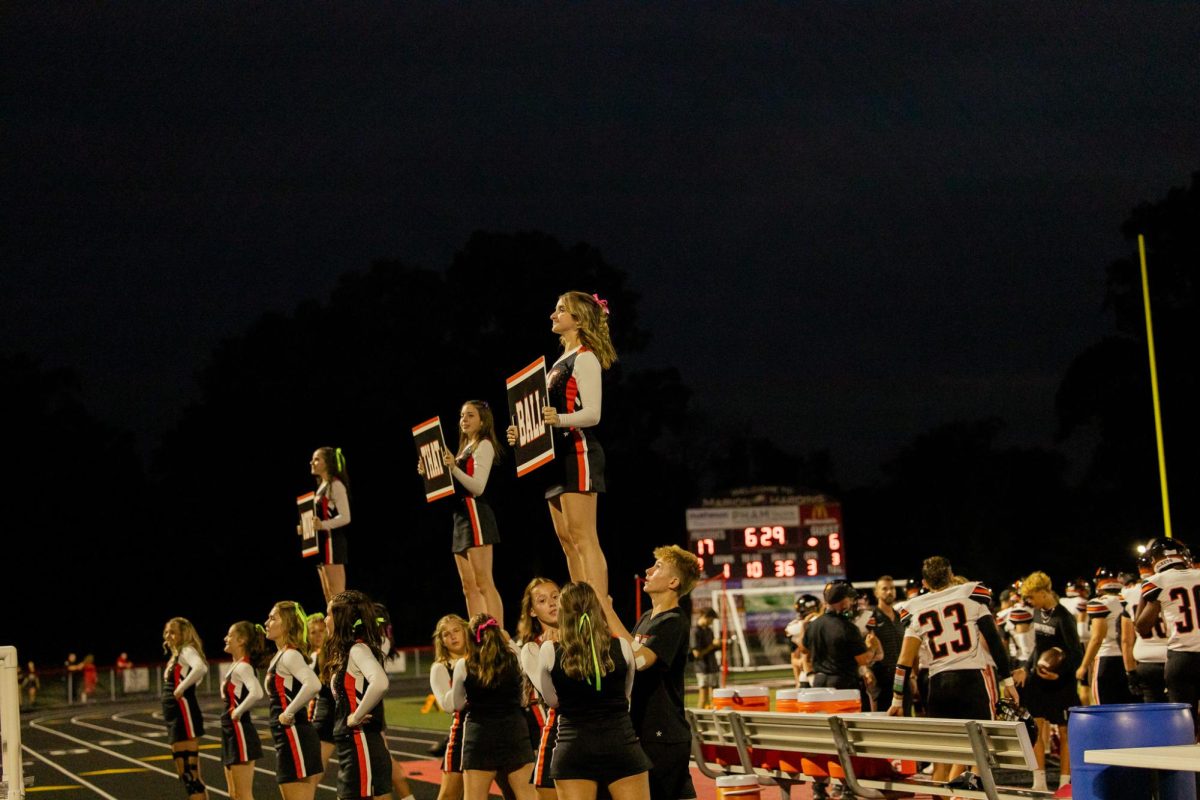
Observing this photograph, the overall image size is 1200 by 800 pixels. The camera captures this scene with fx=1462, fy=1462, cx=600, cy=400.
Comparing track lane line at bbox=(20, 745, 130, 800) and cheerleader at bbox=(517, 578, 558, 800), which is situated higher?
cheerleader at bbox=(517, 578, 558, 800)

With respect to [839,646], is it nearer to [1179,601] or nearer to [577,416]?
[1179,601]

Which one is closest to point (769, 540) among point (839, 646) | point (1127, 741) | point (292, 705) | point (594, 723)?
point (839, 646)

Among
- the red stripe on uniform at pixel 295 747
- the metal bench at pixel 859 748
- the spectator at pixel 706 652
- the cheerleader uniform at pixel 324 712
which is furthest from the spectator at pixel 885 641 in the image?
the spectator at pixel 706 652

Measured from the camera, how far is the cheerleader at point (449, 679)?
8523 mm

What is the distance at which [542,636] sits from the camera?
873cm

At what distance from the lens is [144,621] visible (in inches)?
1844

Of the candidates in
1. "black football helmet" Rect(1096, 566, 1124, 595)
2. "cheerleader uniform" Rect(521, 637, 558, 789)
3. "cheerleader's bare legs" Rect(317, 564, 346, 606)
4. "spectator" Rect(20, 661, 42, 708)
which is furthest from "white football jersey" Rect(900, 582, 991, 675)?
"spectator" Rect(20, 661, 42, 708)

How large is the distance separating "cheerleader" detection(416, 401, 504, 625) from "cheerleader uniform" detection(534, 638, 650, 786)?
10.8 ft

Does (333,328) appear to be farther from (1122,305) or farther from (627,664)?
(627,664)

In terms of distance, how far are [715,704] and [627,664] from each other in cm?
496

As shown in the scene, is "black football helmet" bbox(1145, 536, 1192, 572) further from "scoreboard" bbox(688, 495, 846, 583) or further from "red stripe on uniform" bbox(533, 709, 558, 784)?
"scoreboard" bbox(688, 495, 846, 583)

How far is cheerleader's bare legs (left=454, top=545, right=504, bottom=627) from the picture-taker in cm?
1016

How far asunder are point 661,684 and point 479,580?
11.7 ft

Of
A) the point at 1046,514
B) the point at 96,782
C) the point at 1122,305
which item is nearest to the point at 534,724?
the point at 96,782
